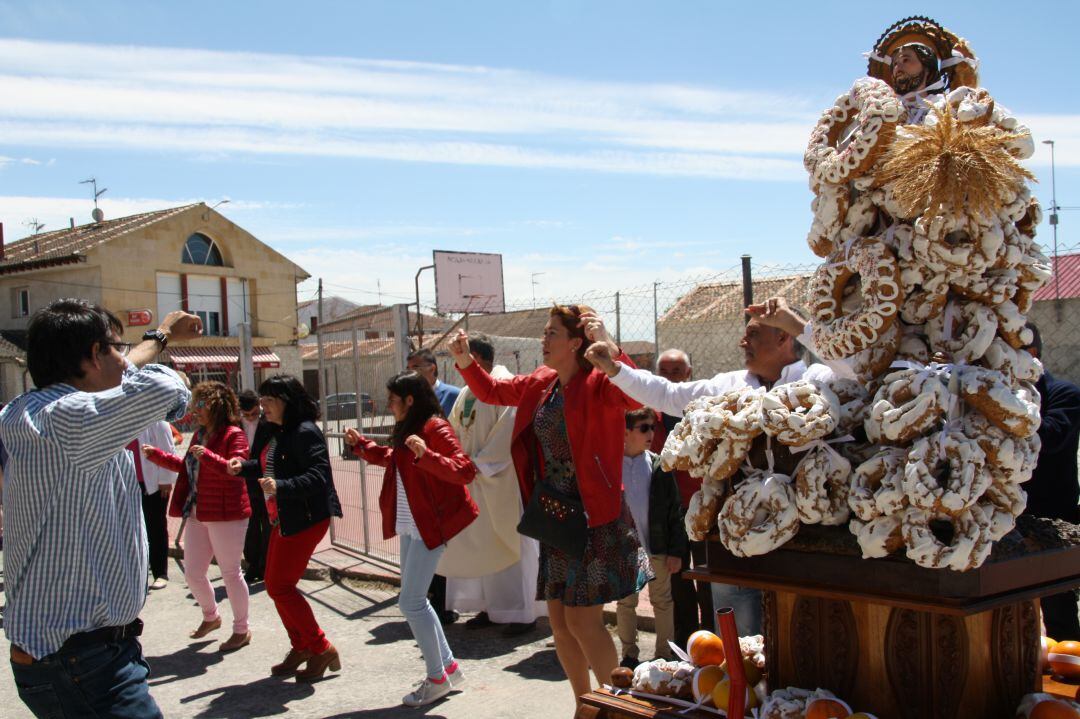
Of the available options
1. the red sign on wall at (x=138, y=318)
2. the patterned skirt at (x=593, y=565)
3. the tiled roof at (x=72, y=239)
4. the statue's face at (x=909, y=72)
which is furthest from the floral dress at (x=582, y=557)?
the tiled roof at (x=72, y=239)

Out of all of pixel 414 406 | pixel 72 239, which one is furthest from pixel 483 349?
pixel 72 239

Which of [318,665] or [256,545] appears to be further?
[256,545]

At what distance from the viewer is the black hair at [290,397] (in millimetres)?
6000

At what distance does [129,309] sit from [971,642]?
36.4 metres

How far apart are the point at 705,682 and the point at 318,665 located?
4014 millimetres

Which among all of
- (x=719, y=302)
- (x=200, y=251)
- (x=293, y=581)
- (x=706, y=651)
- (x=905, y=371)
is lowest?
(x=293, y=581)

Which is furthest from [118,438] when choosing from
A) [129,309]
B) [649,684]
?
[129,309]

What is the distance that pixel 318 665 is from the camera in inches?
232

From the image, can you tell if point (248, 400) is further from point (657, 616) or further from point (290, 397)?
point (657, 616)

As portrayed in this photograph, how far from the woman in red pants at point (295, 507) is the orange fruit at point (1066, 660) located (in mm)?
4329

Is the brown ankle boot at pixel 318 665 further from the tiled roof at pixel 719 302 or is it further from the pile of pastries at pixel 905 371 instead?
the tiled roof at pixel 719 302

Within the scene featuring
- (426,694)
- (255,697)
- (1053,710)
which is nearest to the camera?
(1053,710)

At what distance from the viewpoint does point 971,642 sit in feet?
7.04

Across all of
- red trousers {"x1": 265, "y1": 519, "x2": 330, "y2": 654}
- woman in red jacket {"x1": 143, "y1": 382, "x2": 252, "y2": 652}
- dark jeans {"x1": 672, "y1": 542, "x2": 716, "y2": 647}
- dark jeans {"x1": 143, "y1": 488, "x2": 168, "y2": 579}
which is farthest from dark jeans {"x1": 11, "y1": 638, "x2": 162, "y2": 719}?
dark jeans {"x1": 143, "y1": 488, "x2": 168, "y2": 579}
